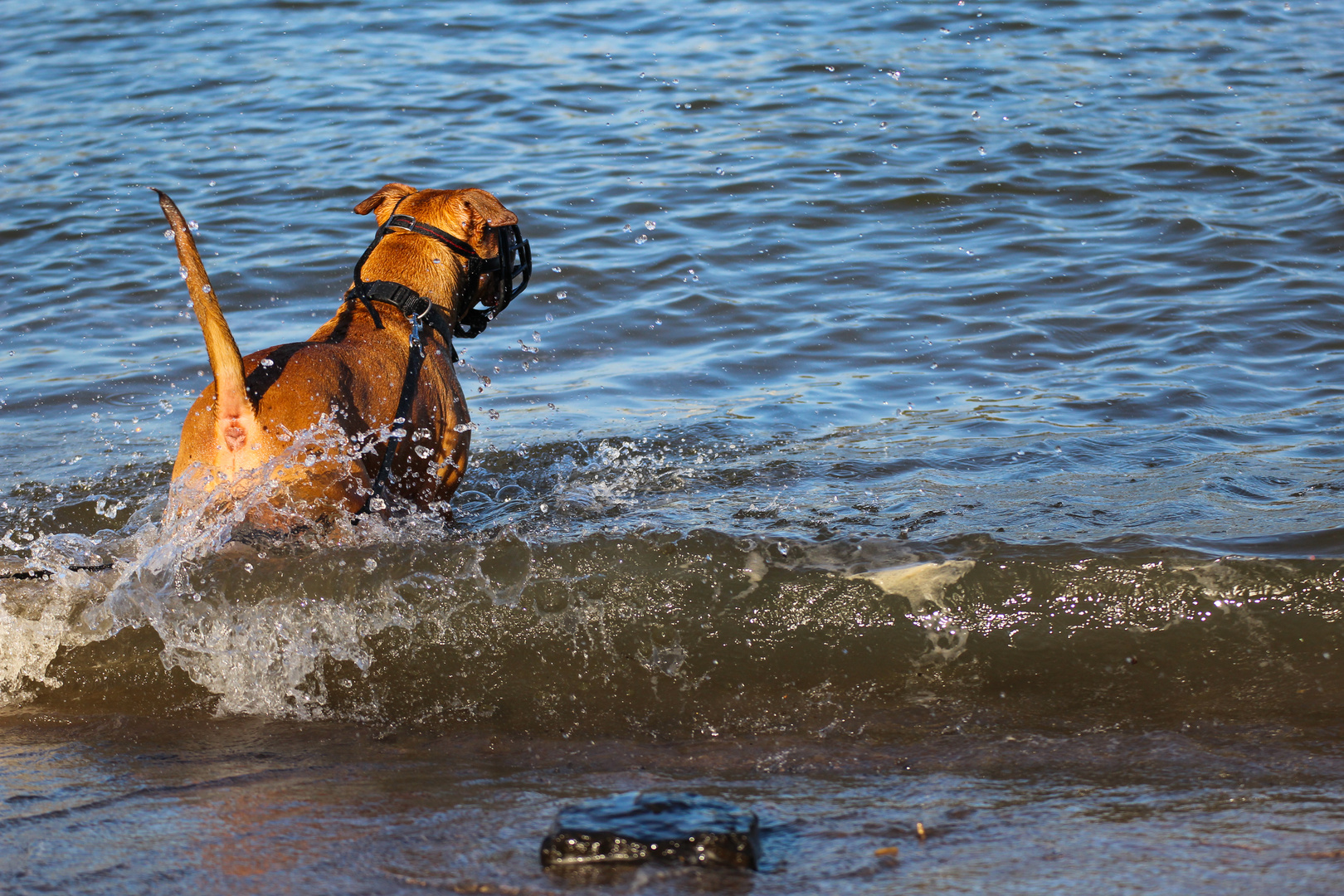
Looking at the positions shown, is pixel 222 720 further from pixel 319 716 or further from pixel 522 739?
pixel 522 739

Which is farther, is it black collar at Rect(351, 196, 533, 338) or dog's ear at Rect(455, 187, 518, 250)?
dog's ear at Rect(455, 187, 518, 250)

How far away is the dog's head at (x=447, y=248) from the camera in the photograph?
465 centimetres

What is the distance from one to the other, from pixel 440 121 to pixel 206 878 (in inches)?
369

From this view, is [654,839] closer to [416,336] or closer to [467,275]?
[416,336]

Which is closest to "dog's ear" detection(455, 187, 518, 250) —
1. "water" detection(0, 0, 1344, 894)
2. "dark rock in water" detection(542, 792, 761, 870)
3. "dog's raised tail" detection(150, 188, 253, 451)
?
"water" detection(0, 0, 1344, 894)

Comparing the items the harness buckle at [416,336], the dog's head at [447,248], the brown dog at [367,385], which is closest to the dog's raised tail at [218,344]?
the brown dog at [367,385]

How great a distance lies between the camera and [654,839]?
228 cm

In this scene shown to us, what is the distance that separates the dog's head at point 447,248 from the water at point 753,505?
85 cm

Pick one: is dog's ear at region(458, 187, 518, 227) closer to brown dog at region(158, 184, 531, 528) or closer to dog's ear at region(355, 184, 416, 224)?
Result: brown dog at region(158, 184, 531, 528)

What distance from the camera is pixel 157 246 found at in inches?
354

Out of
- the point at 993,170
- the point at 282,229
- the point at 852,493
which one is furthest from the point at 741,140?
the point at 852,493

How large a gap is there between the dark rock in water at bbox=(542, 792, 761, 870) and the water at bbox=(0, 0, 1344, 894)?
60mm

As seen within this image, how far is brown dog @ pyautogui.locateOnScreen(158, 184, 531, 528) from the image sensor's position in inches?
143

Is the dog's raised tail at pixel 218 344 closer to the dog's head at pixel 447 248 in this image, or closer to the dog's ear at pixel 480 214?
the dog's head at pixel 447 248
